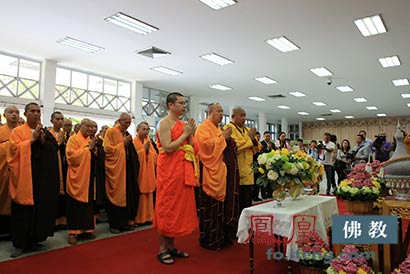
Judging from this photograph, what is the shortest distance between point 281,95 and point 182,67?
503cm

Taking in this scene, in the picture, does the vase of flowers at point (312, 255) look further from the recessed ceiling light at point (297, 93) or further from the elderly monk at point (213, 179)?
the recessed ceiling light at point (297, 93)

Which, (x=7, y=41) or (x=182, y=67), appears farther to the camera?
(x=182, y=67)

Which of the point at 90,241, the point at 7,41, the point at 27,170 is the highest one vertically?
the point at 7,41

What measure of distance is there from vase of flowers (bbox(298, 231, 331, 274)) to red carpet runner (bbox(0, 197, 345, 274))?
0.39m

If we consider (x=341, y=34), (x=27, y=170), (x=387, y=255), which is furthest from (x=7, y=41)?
(x=387, y=255)

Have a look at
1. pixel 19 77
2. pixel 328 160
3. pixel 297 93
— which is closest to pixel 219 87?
pixel 297 93

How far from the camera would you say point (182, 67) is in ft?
26.9

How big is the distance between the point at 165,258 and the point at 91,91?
23.7 feet

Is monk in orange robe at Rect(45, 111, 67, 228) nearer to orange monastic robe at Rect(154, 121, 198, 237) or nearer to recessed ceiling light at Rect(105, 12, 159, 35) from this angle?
orange monastic robe at Rect(154, 121, 198, 237)

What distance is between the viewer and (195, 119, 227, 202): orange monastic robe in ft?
9.71

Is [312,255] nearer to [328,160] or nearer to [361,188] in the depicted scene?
[361,188]

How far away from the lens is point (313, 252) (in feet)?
6.66

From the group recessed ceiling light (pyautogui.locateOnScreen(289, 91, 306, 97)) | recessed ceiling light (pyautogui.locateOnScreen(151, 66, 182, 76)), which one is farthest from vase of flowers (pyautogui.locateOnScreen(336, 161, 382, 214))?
recessed ceiling light (pyautogui.locateOnScreen(289, 91, 306, 97))

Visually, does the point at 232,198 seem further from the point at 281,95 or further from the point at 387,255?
the point at 281,95
